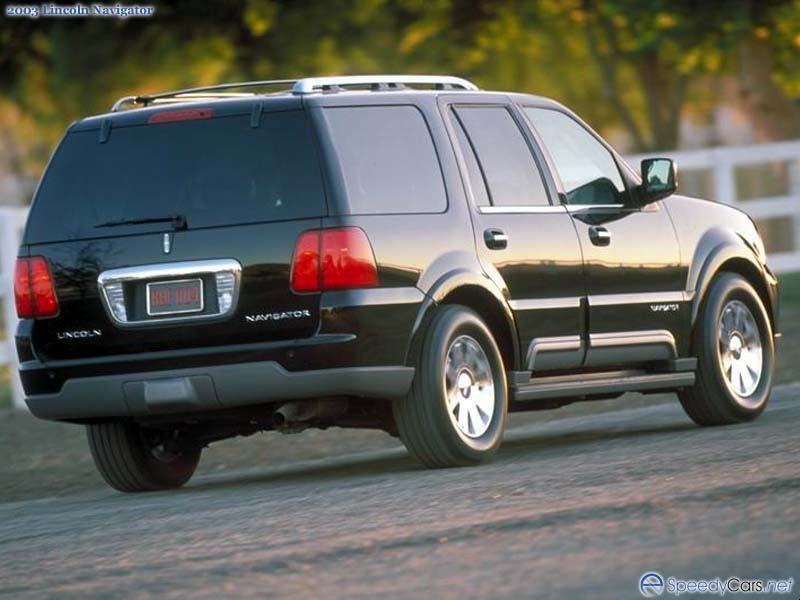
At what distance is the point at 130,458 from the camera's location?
10.7 metres

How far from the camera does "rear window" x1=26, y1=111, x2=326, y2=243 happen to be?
9.73 meters

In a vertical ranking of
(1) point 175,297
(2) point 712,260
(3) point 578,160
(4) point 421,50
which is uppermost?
(4) point 421,50

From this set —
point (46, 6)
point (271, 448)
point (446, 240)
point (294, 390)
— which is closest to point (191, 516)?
point (294, 390)

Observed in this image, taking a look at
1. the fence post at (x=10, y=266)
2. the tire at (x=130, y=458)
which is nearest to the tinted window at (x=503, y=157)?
the tire at (x=130, y=458)

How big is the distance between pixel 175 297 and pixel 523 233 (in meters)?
1.82

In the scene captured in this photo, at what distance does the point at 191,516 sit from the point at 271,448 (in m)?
4.33

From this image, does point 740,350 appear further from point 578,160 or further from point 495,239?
point 495,239

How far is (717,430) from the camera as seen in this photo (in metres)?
11.4

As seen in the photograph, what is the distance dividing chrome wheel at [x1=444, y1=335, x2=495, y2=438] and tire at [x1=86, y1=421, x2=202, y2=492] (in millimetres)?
1659

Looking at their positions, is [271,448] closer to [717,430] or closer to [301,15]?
[717,430]

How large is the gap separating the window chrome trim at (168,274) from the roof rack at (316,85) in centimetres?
86

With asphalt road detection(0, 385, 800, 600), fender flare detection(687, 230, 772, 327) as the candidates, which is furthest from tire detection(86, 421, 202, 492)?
fender flare detection(687, 230, 772, 327)

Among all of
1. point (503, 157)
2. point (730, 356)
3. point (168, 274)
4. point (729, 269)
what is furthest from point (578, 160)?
point (168, 274)

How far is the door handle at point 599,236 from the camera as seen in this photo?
11043 millimetres
